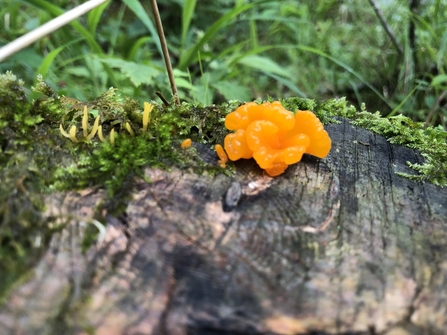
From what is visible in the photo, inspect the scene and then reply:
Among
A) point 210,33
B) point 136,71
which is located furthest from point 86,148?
point 210,33

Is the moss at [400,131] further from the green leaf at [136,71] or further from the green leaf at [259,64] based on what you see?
the green leaf at [259,64]

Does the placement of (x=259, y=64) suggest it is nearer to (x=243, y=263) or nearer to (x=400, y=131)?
(x=400, y=131)

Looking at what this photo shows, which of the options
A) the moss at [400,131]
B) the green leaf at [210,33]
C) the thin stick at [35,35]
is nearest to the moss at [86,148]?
the moss at [400,131]

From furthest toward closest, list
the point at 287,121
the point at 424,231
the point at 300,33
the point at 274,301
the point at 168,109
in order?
1. the point at 300,33
2. the point at 168,109
3. the point at 287,121
4. the point at 424,231
5. the point at 274,301

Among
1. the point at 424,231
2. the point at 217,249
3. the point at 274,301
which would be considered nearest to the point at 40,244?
the point at 217,249

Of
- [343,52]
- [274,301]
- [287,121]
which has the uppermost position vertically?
[343,52]

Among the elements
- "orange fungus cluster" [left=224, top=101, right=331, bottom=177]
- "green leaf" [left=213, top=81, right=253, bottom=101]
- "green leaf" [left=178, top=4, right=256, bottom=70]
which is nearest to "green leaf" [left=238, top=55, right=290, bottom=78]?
"green leaf" [left=213, top=81, right=253, bottom=101]

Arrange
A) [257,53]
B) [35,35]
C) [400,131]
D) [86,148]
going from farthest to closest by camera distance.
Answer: [257,53], [400,131], [86,148], [35,35]

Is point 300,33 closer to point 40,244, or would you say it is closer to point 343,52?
point 343,52
